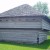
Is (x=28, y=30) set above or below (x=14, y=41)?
above

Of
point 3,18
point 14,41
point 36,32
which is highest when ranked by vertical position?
point 3,18

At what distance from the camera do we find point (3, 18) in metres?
30.6

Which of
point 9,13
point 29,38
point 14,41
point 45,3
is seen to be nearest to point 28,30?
point 29,38

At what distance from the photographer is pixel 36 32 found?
91.0 ft

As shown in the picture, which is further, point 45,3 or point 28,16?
point 45,3

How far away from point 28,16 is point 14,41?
492 cm

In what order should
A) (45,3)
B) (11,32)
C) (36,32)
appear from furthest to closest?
(45,3)
(11,32)
(36,32)

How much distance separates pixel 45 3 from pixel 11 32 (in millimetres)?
69662

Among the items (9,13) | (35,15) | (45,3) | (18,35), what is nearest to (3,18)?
(9,13)

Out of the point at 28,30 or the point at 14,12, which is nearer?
the point at 28,30

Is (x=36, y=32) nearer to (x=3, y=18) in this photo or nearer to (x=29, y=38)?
(x=29, y=38)

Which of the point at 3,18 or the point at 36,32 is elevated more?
the point at 3,18

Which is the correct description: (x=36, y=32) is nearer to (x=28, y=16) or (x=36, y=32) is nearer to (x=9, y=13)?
(x=28, y=16)

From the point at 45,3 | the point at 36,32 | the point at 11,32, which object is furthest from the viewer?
the point at 45,3
